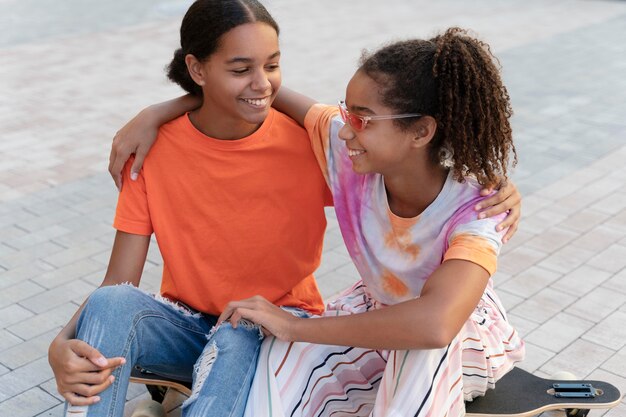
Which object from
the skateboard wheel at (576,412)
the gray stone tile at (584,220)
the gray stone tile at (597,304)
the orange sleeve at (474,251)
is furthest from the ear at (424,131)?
the gray stone tile at (584,220)

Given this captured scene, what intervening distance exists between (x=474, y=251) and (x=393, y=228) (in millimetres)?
326

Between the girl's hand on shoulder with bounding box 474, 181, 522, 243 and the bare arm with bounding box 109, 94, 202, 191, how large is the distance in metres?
1.02

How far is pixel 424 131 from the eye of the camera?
238cm

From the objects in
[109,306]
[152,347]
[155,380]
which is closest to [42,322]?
[155,380]

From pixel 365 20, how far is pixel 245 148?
25.9ft

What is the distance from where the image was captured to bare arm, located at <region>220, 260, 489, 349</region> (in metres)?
2.19

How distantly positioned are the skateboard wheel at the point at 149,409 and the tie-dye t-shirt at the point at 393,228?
859 millimetres

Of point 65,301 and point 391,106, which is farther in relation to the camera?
point 65,301

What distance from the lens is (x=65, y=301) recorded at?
4.02 metres

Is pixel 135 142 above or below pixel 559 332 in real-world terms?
above

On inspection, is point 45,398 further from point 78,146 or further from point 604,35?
point 604,35

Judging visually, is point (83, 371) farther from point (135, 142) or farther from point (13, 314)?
point (13, 314)

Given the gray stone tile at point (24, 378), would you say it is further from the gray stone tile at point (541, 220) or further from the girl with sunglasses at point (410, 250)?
the gray stone tile at point (541, 220)

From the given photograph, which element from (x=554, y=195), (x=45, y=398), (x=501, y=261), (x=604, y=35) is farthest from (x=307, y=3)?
(x=45, y=398)
